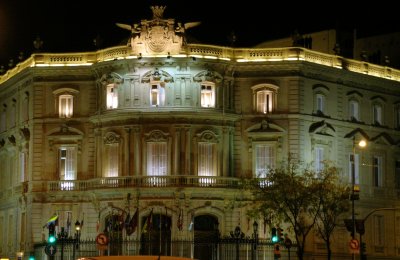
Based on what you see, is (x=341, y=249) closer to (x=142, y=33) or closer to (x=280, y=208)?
(x=280, y=208)

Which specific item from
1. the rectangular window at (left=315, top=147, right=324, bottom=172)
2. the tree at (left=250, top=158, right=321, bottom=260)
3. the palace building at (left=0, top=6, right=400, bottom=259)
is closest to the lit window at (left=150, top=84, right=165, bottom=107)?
the palace building at (left=0, top=6, right=400, bottom=259)

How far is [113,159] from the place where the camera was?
83938mm

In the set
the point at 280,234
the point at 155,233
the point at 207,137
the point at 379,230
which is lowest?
the point at 280,234

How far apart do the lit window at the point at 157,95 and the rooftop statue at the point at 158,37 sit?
230 cm

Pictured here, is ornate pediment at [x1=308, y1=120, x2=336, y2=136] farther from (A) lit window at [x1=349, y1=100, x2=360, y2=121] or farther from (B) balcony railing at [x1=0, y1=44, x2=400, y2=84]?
(B) balcony railing at [x1=0, y1=44, x2=400, y2=84]

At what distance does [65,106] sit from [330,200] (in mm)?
20563

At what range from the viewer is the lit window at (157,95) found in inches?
3265

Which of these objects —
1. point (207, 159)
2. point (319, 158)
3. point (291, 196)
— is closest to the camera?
point (291, 196)

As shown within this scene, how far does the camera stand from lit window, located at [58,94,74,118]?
8669cm

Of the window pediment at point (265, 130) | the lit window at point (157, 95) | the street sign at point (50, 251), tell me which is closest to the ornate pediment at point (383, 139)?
the window pediment at point (265, 130)

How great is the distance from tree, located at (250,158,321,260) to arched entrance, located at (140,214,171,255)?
608 centimetres

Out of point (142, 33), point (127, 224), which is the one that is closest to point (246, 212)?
point (127, 224)

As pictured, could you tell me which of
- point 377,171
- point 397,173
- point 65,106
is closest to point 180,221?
point 65,106

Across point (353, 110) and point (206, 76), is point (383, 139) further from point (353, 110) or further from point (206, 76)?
point (206, 76)
